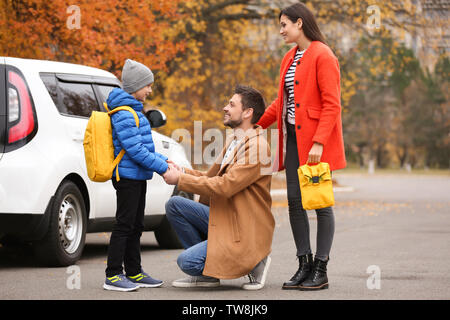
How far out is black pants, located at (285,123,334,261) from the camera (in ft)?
19.4

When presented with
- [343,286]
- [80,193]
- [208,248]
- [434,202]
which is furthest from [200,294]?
[434,202]

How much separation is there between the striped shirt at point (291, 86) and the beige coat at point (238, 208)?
0.34m

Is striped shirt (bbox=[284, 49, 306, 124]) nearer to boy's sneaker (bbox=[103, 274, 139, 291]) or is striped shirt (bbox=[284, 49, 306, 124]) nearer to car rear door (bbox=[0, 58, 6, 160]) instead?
boy's sneaker (bbox=[103, 274, 139, 291])

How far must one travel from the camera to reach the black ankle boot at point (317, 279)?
5832 millimetres

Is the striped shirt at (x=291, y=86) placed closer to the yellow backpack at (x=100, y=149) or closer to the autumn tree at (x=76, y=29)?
the yellow backpack at (x=100, y=149)

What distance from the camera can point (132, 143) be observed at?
5.67 meters

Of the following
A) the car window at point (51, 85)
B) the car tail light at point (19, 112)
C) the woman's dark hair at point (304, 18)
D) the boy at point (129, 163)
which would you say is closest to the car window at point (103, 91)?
the car window at point (51, 85)

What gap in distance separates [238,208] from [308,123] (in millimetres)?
813

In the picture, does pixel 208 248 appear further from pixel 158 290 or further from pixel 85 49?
pixel 85 49

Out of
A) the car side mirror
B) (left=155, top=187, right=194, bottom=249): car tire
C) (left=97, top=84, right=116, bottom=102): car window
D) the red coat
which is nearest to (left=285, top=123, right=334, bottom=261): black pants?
the red coat

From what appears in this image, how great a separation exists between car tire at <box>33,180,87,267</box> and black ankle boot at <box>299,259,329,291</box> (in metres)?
2.33
